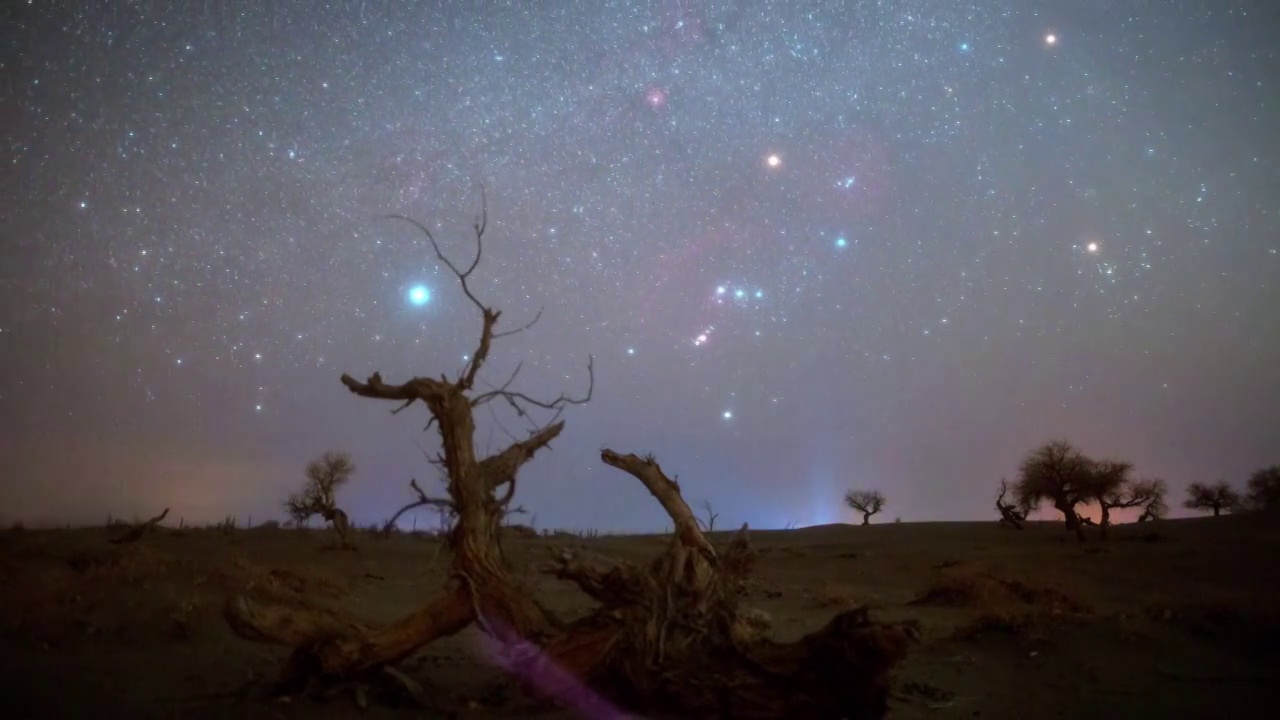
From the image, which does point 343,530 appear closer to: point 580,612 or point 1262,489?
point 580,612

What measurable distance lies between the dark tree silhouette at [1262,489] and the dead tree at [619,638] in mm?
67948

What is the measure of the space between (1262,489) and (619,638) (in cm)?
7287

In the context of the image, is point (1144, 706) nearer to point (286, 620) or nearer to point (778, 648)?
point (778, 648)

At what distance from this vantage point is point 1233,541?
3167 centimetres

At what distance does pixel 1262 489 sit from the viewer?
62.3 m

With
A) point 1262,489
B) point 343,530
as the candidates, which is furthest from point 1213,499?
point 343,530

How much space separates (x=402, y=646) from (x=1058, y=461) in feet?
143

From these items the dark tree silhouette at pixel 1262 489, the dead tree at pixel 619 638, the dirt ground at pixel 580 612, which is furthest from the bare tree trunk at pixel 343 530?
the dark tree silhouette at pixel 1262 489

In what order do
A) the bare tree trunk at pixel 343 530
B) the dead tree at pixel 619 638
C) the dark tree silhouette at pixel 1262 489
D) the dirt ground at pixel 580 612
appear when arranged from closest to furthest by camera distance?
the dead tree at pixel 619 638 → the dirt ground at pixel 580 612 → the bare tree trunk at pixel 343 530 → the dark tree silhouette at pixel 1262 489

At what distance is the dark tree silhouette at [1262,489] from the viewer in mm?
60031

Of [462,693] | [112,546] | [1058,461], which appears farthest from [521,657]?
[1058,461]

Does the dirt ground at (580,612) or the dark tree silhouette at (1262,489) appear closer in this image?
the dirt ground at (580,612)

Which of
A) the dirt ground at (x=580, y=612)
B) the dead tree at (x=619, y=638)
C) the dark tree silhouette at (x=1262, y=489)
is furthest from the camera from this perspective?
the dark tree silhouette at (x=1262, y=489)

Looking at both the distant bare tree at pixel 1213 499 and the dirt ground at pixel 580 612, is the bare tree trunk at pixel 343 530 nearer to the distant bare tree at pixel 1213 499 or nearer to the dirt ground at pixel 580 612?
the dirt ground at pixel 580 612
